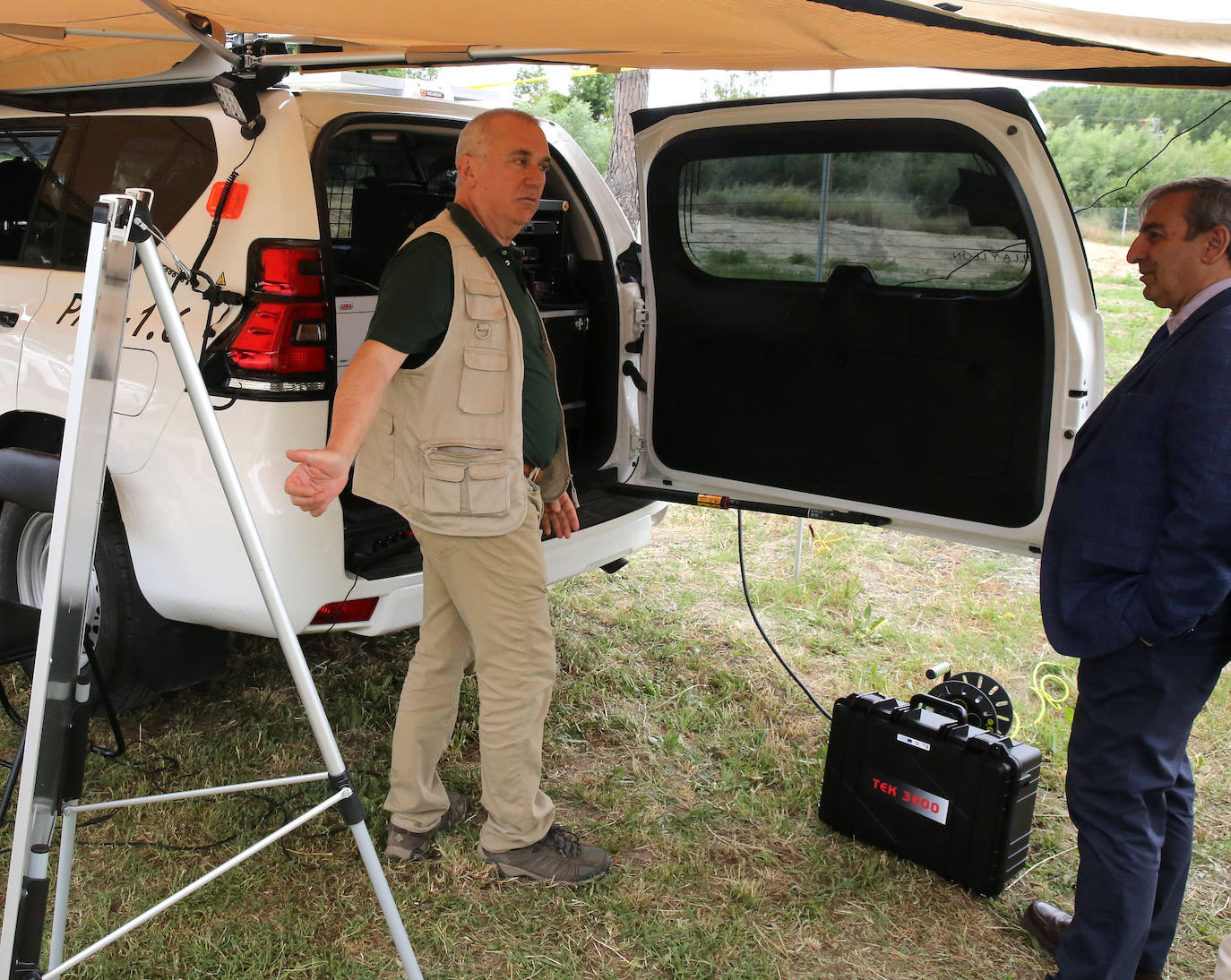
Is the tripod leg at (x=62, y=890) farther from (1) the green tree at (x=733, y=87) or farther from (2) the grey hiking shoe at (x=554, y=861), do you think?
(1) the green tree at (x=733, y=87)

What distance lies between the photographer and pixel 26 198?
367 cm

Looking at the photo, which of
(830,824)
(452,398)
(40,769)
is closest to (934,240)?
(452,398)

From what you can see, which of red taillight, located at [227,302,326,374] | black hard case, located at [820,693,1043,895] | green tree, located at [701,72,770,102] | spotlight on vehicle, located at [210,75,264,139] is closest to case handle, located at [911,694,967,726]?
black hard case, located at [820,693,1043,895]

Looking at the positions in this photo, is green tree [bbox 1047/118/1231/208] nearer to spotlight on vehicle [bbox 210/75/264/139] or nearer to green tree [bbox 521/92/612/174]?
green tree [bbox 521/92/612/174]

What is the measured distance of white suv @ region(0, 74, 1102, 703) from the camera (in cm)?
288

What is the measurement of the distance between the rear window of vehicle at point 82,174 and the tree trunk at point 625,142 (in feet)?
23.0

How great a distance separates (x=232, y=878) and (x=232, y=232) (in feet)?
5.61

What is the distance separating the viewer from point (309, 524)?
2871 mm

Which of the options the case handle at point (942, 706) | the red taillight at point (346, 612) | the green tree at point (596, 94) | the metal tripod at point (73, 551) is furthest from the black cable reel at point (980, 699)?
the green tree at point (596, 94)

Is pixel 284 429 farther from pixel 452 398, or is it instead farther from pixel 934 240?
pixel 934 240

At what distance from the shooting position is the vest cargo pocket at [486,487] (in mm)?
2668

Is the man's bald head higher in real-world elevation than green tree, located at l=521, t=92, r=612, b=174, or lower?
lower

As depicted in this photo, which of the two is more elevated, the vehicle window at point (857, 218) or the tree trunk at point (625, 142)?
the tree trunk at point (625, 142)

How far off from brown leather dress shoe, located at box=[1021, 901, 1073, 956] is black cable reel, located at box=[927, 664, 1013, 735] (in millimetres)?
529
